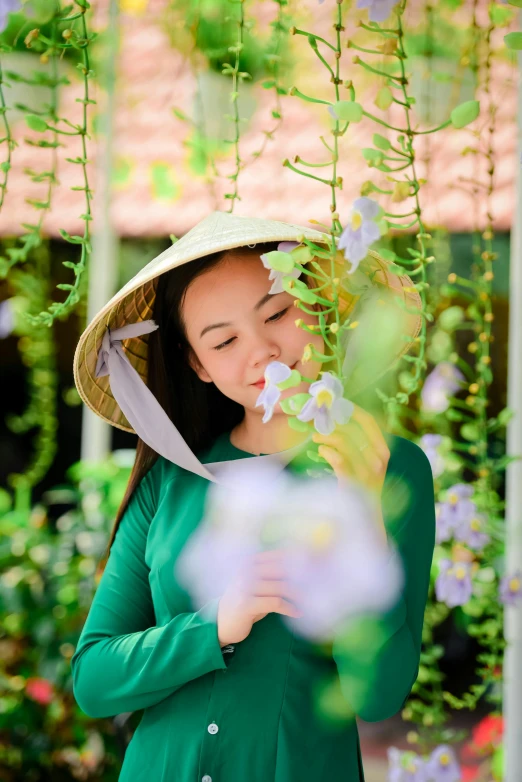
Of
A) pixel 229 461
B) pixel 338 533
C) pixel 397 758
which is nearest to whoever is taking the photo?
pixel 338 533

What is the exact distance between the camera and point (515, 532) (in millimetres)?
1598

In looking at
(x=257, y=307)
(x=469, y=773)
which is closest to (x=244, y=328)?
(x=257, y=307)

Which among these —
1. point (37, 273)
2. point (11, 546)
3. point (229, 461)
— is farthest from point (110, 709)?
point (37, 273)

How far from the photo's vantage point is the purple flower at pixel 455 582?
163cm

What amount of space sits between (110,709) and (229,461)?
351 millimetres

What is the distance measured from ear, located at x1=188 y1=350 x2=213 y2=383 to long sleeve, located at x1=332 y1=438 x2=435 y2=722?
0.30 meters

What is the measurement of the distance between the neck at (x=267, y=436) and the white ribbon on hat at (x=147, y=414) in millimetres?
31

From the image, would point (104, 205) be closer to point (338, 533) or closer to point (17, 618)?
point (17, 618)

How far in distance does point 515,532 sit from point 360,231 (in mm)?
1041

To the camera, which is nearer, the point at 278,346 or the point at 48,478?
the point at 278,346

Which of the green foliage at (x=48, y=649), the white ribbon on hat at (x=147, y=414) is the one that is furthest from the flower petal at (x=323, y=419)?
the green foliage at (x=48, y=649)

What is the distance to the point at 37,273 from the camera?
2.79 m

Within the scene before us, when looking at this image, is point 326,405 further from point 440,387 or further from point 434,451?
point 440,387

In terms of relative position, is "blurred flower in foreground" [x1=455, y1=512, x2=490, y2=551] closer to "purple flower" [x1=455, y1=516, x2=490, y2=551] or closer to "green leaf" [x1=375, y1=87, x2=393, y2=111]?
"purple flower" [x1=455, y1=516, x2=490, y2=551]
